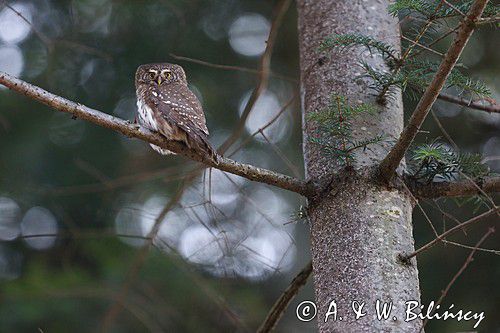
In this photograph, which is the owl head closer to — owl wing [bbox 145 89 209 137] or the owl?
the owl

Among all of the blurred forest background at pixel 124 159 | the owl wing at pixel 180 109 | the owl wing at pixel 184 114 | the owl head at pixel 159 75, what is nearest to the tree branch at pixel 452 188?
the owl wing at pixel 184 114

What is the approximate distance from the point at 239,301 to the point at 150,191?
100 centimetres

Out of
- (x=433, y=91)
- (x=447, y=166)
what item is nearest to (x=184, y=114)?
(x=447, y=166)

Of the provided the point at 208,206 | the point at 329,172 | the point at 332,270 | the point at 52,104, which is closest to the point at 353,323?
the point at 332,270

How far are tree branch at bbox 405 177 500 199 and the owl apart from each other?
78 centimetres

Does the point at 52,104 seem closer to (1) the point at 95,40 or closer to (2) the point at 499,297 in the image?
(1) the point at 95,40

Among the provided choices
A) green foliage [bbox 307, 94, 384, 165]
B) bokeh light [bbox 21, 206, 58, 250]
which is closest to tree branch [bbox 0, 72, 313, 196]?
green foliage [bbox 307, 94, 384, 165]

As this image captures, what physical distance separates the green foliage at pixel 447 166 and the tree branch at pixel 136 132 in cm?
43

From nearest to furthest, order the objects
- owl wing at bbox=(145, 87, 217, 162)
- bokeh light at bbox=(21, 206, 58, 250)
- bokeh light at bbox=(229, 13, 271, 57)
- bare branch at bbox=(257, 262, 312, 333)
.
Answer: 1. bare branch at bbox=(257, 262, 312, 333)
2. owl wing at bbox=(145, 87, 217, 162)
3. bokeh light at bbox=(21, 206, 58, 250)
4. bokeh light at bbox=(229, 13, 271, 57)

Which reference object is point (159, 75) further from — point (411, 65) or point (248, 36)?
point (248, 36)

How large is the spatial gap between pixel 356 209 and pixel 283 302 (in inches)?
21.7

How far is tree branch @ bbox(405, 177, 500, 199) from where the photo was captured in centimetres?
320

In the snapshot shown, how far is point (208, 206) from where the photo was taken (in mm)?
3705

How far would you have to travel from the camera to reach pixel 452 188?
3.22 m
